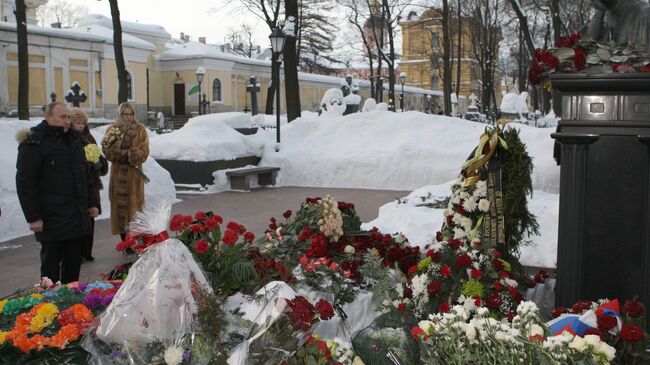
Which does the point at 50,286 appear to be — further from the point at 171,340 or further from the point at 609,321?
the point at 609,321

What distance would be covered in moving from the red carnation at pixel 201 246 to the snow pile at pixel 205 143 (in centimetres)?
1007

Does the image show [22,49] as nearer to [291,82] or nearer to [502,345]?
[291,82]

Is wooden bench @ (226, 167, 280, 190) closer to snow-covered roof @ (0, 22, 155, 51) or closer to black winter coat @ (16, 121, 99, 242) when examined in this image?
black winter coat @ (16, 121, 99, 242)

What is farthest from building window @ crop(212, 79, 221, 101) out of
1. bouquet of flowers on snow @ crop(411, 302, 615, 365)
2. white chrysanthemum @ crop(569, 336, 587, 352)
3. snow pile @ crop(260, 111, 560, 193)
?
white chrysanthemum @ crop(569, 336, 587, 352)

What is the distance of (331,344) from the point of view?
2.76 m

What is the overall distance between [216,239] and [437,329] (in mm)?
1972

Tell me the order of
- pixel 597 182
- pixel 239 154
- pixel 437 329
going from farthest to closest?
pixel 239 154
pixel 597 182
pixel 437 329

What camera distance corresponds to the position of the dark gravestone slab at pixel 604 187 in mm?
3855

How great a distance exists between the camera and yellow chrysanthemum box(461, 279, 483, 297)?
13.0 ft

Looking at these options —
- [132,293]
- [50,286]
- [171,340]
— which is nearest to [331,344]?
[171,340]

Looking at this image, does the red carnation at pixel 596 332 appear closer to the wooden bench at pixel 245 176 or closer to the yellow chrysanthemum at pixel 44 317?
the yellow chrysanthemum at pixel 44 317

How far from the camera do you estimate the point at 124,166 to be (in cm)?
745

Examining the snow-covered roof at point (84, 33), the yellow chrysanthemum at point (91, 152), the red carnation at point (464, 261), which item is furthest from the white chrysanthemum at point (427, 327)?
the snow-covered roof at point (84, 33)

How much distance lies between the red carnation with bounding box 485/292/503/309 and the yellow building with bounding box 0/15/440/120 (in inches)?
1272
